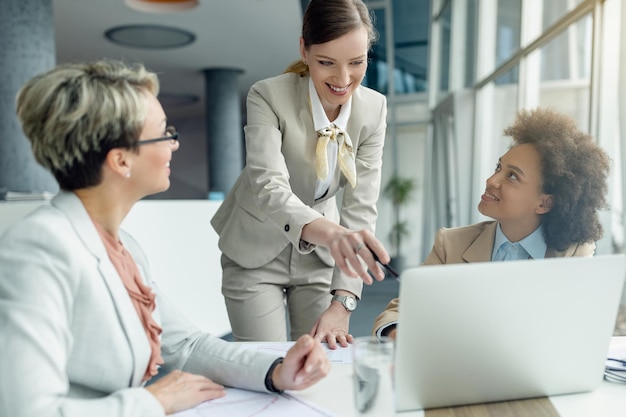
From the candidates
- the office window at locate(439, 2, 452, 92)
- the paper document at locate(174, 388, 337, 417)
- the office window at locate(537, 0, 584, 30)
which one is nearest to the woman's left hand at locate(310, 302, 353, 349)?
the paper document at locate(174, 388, 337, 417)

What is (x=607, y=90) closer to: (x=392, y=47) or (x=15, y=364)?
(x=15, y=364)

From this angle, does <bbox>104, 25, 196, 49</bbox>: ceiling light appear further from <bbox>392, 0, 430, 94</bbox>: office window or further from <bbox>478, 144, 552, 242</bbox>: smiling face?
<bbox>478, 144, 552, 242</bbox>: smiling face

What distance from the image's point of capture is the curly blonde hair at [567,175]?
1940 mm

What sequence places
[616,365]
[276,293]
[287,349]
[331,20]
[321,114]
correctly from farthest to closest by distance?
[276,293], [321,114], [331,20], [287,349], [616,365]

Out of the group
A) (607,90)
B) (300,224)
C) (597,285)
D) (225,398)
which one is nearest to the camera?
(597,285)

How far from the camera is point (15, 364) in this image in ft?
2.96

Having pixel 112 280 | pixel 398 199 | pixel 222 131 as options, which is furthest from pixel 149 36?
pixel 112 280

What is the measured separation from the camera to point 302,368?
47.7 inches

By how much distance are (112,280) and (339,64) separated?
978 millimetres

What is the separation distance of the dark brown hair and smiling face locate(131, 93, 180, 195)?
2.13 feet

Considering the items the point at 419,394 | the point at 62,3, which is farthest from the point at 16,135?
the point at 419,394

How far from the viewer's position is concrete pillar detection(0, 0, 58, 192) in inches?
189

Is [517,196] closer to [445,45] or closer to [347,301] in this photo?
[347,301]

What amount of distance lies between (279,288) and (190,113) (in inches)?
616
